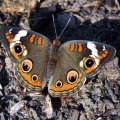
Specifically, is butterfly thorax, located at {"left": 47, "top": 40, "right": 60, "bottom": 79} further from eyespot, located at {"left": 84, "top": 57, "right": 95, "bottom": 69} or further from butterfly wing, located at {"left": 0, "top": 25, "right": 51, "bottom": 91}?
eyespot, located at {"left": 84, "top": 57, "right": 95, "bottom": 69}

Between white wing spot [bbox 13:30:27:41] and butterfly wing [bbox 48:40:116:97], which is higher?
white wing spot [bbox 13:30:27:41]

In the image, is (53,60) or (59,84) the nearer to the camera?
(59,84)

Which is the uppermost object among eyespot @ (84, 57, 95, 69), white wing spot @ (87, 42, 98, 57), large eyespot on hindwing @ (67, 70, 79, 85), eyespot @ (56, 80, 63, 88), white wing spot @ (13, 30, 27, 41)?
white wing spot @ (13, 30, 27, 41)

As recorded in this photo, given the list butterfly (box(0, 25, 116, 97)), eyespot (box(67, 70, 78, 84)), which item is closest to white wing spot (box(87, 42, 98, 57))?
butterfly (box(0, 25, 116, 97))

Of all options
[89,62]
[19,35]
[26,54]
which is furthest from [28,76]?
[89,62]

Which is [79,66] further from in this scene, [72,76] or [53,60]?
[53,60]

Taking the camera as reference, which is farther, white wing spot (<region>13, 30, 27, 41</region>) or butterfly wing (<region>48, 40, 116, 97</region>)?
white wing spot (<region>13, 30, 27, 41</region>)

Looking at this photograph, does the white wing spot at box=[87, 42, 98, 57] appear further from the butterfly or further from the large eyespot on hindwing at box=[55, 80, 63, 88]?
the large eyespot on hindwing at box=[55, 80, 63, 88]
